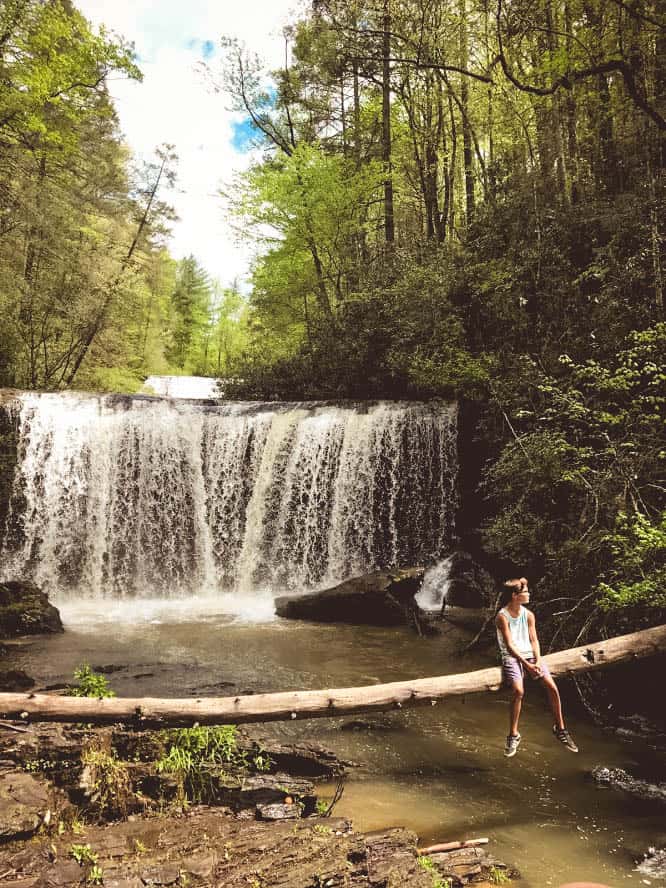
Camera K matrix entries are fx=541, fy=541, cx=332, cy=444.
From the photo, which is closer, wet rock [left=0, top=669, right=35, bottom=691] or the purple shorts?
the purple shorts

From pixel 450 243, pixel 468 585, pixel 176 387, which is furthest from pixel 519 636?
pixel 176 387

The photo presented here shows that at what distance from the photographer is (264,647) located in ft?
28.1

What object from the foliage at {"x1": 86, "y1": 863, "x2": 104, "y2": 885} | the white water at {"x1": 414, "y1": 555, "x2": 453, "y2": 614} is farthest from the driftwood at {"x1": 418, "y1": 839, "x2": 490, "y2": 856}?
the white water at {"x1": 414, "y1": 555, "x2": 453, "y2": 614}

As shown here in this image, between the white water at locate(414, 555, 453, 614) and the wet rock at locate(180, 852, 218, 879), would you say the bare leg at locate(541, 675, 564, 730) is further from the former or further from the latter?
the white water at locate(414, 555, 453, 614)

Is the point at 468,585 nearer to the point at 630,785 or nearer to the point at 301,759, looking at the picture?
the point at 630,785

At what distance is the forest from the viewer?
7.07 metres

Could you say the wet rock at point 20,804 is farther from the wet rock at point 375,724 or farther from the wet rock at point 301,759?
the wet rock at point 375,724

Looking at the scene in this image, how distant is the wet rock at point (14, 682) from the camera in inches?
225

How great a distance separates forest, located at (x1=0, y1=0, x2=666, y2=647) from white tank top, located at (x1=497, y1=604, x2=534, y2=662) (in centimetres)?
179

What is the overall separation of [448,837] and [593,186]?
14.1 m

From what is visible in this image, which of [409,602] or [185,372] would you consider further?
[185,372]

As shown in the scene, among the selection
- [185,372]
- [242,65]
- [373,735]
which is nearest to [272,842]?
[373,735]

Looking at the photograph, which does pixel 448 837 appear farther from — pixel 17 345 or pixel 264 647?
pixel 17 345

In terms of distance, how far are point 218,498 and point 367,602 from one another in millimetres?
5157
